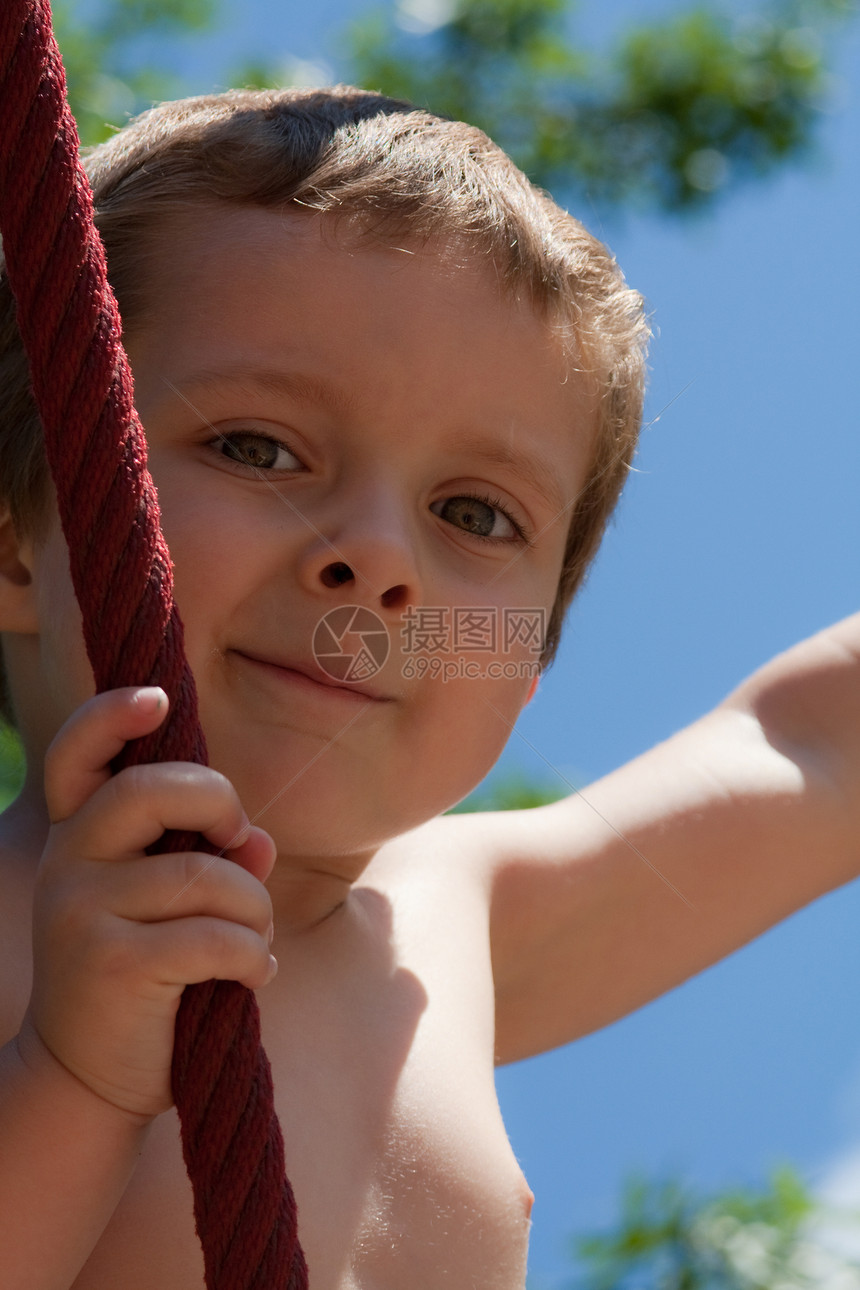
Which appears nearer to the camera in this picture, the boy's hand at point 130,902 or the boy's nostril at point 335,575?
the boy's hand at point 130,902

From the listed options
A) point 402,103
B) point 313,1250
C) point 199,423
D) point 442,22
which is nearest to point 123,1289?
point 313,1250

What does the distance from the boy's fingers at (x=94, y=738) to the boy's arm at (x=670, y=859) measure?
1.56ft

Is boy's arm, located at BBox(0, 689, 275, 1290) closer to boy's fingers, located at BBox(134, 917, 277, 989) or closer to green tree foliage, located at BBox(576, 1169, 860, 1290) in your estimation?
boy's fingers, located at BBox(134, 917, 277, 989)

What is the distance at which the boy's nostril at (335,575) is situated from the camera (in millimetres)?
Result: 607

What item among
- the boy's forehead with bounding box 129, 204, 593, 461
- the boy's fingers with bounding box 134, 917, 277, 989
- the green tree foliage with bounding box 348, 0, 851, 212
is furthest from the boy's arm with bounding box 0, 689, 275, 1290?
the green tree foliage with bounding box 348, 0, 851, 212

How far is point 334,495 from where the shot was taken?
63cm

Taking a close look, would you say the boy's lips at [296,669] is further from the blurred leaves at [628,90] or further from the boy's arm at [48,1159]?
the blurred leaves at [628,90]

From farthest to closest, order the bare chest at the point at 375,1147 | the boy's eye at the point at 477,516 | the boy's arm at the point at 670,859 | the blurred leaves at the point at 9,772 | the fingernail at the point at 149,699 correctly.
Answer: the blurred leaves at the point at 9,772 < the boy's arm at the point at 670,859 < the boy's eye at the point at 477,516 < the bare chest at the point at 375,1147 < the fingernail at the point at 149,699

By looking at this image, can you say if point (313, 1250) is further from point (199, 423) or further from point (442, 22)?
point (442, 22)

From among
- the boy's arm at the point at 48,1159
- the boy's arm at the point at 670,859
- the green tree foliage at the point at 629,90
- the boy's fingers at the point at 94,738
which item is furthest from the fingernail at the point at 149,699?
the green tree foliage at the point at 629,90

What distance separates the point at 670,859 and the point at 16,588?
0.49m

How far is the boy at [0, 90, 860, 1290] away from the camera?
466 millimetres

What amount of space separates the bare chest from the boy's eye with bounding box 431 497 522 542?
0.25m

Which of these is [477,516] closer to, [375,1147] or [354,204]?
[354,204]
